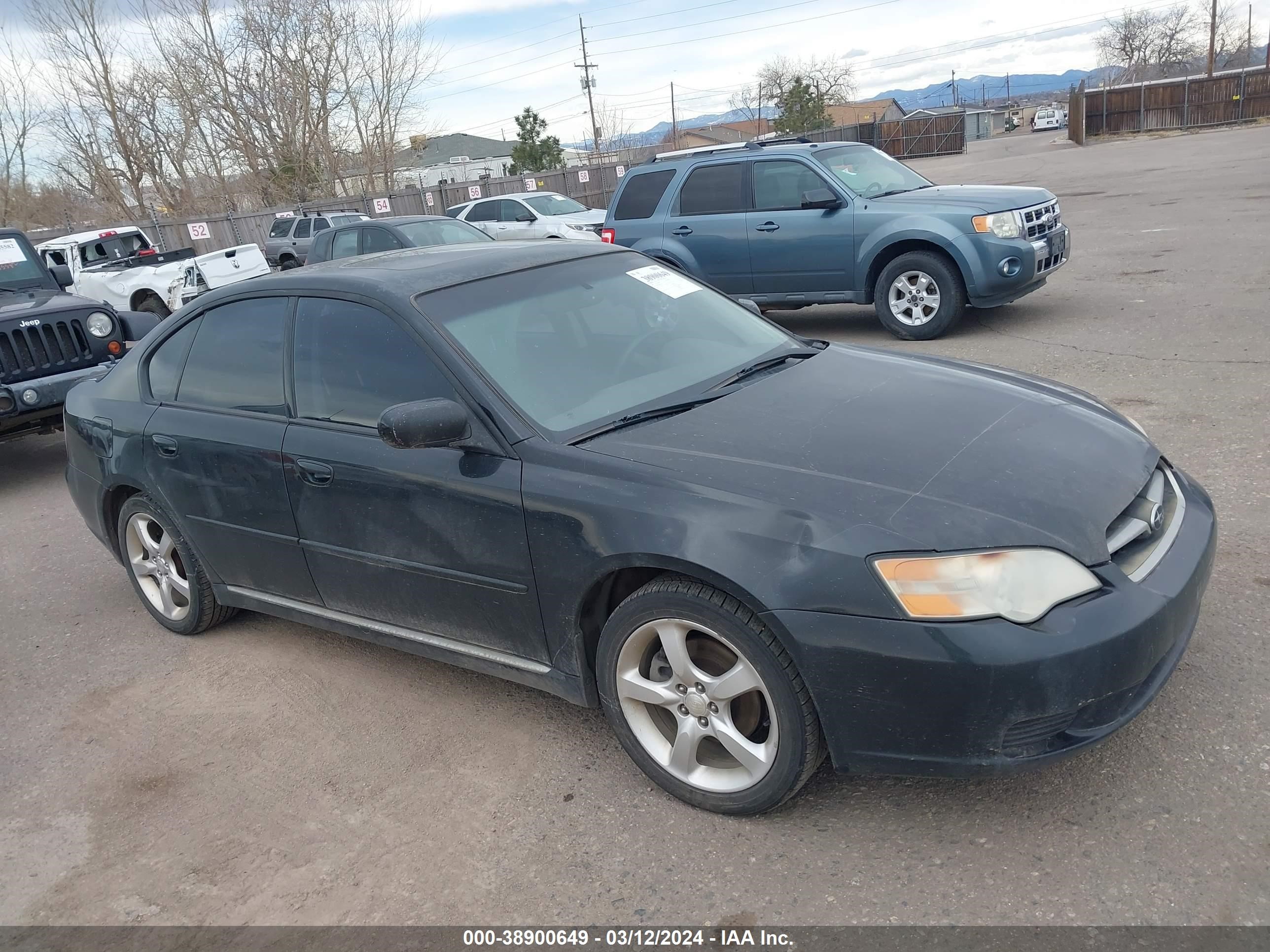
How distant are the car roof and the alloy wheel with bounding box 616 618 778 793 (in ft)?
5.18

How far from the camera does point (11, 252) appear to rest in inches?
371

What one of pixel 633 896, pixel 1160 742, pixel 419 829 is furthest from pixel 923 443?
pixel 419 829

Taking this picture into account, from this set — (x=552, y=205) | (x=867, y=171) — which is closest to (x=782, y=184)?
(x=867, y=171)

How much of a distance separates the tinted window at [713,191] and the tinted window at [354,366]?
6923 mm

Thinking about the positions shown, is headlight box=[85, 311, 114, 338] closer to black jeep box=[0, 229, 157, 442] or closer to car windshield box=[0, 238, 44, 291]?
black jeep box=[0, 229, 157, 442]

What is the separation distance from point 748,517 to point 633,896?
1.07 meters

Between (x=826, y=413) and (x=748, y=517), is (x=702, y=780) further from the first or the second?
(x=826, y=413)

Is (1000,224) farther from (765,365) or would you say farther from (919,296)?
(765,365)

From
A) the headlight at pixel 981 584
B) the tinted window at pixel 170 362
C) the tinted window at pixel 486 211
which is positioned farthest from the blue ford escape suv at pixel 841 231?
the tinted window at pixel 486 211

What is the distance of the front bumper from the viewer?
2445 millimetres

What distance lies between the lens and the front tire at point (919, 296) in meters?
8.91

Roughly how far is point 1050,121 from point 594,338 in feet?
298

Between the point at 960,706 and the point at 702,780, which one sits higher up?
the point at 960,706

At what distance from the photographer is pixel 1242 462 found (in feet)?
16.6
